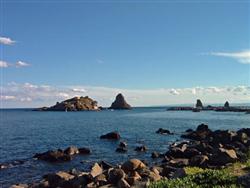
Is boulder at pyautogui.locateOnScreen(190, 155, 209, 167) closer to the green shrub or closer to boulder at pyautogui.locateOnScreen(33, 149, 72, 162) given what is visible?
the green shrub

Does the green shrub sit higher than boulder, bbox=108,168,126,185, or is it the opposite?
the green shrub

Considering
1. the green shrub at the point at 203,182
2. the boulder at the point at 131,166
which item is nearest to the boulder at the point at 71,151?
the boulder at the point at 131,166

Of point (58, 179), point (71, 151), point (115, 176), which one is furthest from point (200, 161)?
point (71, 151)

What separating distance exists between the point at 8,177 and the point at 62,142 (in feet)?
87.7

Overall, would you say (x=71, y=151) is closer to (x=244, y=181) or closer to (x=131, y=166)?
(x=131, y=166)

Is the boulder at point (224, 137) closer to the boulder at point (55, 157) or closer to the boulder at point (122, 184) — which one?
the boulder at point (55, 157)

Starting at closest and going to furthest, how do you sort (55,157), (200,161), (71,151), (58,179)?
(58,179), (200,161), (55,157), (71,151)

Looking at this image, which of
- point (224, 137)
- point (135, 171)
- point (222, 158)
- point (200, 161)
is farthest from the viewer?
point (224, 137)

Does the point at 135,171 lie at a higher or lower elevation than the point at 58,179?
higher

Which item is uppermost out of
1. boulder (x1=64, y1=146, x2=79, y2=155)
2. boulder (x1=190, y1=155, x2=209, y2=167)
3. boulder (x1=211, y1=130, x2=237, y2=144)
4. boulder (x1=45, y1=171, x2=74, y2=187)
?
boulder (x1=211, y1=130, x2=237, y2=144)

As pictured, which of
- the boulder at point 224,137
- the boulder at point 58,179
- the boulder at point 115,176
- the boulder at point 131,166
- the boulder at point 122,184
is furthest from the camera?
the boulder at point 224,137

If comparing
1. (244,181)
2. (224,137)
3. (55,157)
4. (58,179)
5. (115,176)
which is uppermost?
(244,181)

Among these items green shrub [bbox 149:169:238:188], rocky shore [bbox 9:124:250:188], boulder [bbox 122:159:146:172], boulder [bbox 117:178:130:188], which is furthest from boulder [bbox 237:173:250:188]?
boulder [bbox 122:159:146:172]

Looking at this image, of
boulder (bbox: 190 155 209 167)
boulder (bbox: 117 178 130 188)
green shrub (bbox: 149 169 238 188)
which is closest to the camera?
green shrub (bbox: 149 169 238 188)
